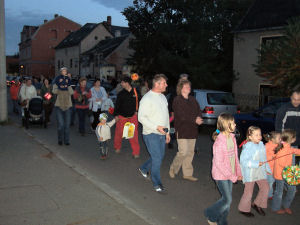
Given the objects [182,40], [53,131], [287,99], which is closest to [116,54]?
[182,40]

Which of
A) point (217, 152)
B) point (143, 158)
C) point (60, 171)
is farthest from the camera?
point (143, 158)

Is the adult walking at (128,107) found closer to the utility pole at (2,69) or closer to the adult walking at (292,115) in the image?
the adult walking at (292,115)

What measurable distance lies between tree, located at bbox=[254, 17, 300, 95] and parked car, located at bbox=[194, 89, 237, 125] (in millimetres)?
3467

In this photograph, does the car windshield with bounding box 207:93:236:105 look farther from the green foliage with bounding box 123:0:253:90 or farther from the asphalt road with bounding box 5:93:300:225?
the green foliage with bounding box 123:0:253:90

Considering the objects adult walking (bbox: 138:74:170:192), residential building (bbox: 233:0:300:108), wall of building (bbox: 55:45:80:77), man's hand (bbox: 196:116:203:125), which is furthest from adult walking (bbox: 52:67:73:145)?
wall of building (bbox: 55:45:80:77)

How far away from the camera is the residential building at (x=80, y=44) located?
5841 centimetres

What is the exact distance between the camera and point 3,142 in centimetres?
1009

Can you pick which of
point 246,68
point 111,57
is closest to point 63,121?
point 246,68

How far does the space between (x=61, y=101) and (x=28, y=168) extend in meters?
2.80

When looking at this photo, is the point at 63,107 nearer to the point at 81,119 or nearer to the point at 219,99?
the point at 81,119

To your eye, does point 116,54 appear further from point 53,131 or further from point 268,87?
point 53,131

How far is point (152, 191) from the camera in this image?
6.09 meters

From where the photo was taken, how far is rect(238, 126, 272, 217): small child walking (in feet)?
15.7

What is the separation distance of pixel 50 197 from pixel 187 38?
16.7 m
